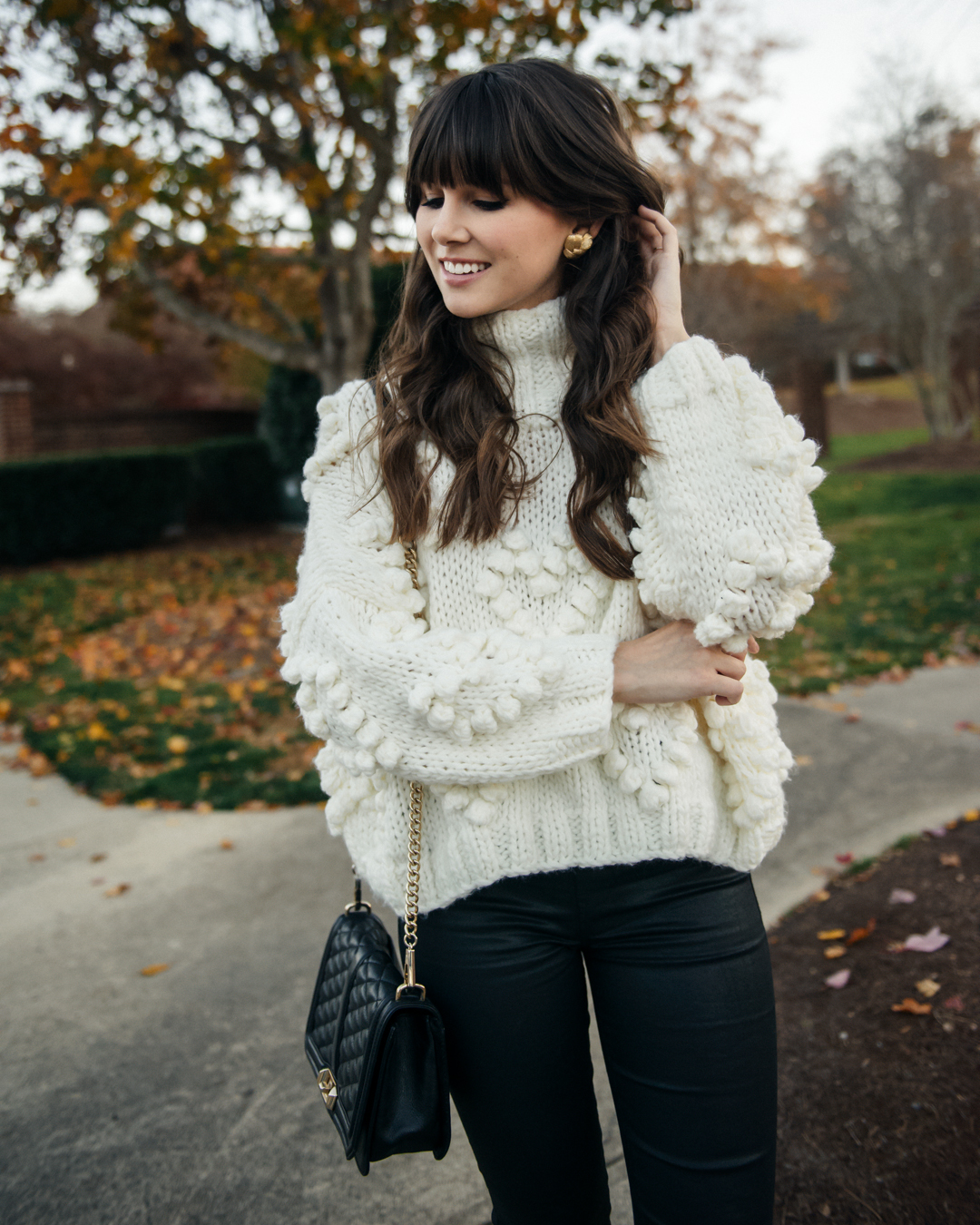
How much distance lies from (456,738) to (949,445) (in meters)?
15.9

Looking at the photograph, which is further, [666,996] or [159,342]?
[159,342]

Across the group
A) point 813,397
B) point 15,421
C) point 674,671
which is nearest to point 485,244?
point 674,671

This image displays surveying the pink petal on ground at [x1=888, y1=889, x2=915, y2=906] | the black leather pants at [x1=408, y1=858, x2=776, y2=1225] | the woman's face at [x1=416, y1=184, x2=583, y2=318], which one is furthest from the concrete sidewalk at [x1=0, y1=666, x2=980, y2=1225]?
the woman's face at [x1=416, y1=184, x2=583, y2=318]

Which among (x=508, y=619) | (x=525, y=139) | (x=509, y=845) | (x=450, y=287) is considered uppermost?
(x=525, y=139)

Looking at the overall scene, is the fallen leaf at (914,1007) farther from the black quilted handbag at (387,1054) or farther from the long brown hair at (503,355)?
the long brown hair at (503,355)

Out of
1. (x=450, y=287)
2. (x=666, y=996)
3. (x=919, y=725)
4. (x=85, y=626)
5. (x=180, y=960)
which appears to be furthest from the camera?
(x=85, y=626)

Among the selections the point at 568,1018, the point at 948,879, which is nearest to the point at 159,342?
the point at 948,879

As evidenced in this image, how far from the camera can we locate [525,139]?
1412 mm

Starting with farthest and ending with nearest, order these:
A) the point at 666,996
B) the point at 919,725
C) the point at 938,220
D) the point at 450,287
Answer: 1. the point at 938,220
2. the point at 919,725
3. the point at 450,287
4. the point at 666,996

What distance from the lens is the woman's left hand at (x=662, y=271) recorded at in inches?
62.4

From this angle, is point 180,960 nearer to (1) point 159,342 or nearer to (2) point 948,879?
(2) point 948,879

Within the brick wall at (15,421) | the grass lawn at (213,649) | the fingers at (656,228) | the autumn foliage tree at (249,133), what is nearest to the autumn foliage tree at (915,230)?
the grass lawn at (213,649)

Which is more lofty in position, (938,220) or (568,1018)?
(938,220)

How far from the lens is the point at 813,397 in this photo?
19.4 metres
